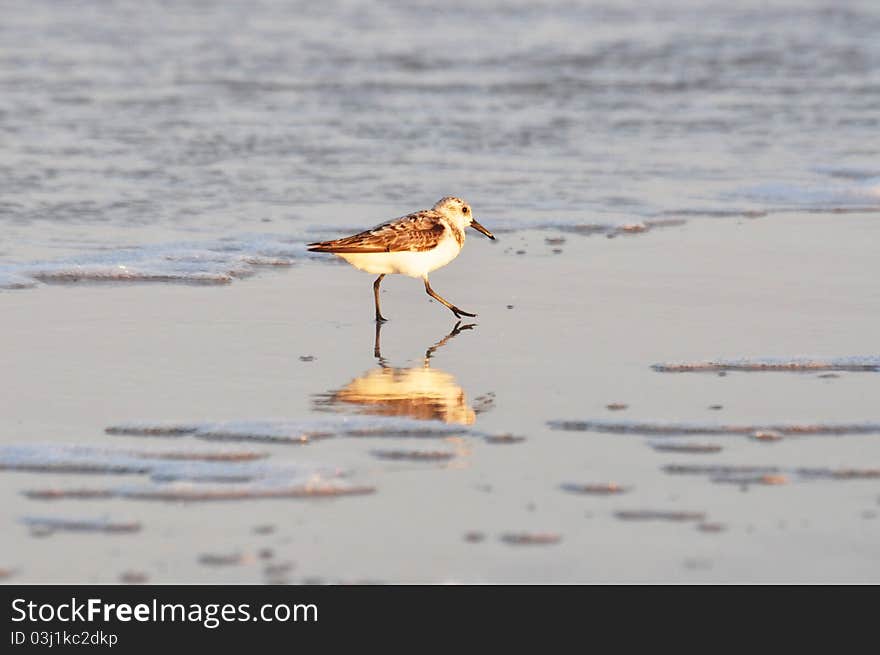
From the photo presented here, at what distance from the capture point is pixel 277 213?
13391 mm

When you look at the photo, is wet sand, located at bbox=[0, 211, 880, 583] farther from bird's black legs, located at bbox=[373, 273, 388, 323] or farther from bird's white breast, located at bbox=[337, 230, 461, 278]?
bird's white breast, located at bbox=[337, 230, 461, 278]

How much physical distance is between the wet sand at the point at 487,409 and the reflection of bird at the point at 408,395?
0.9 inches

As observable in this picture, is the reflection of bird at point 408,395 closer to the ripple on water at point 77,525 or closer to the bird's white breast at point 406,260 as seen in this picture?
the bird's white breast at point 406,260

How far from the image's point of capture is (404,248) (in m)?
10.2

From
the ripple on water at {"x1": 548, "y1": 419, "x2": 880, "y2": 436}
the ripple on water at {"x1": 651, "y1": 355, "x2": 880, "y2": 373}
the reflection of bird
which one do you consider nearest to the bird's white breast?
the reflection of bird

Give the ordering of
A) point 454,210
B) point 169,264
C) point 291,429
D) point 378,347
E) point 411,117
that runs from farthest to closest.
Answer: point 411,117 < point 169,264 < point 454,210 < point 378,347 < point 291,429

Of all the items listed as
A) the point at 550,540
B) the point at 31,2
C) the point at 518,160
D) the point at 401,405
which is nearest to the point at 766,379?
the point at 401,405

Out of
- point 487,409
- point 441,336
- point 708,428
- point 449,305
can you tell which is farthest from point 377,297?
point 708,428

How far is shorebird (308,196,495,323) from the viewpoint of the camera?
10125mm

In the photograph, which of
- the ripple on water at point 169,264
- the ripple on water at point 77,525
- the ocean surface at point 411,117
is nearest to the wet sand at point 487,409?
the ripple on water at point 77,525

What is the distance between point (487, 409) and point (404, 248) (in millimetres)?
2708

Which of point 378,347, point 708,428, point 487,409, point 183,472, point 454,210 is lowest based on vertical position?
point 183,472

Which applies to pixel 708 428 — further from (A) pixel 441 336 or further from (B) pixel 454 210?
(B) pixel 454 210

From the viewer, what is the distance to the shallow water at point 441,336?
5957 millimetres
